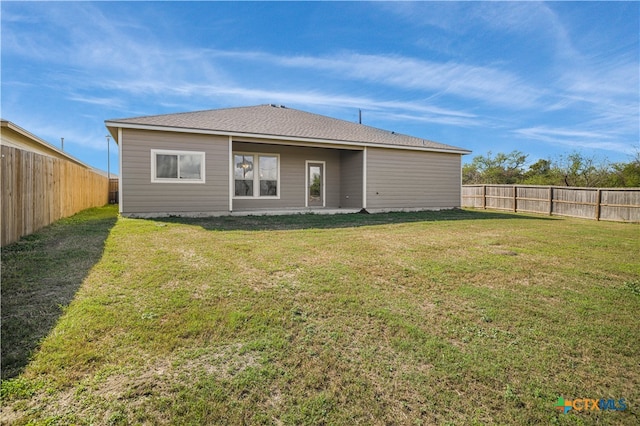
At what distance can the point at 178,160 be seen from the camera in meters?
10.5

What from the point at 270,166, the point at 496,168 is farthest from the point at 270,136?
the point at 496,168

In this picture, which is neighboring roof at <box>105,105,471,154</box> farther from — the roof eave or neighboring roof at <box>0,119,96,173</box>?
neighboring roof at <box>0,119,96,173</box>

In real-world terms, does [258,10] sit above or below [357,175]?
above

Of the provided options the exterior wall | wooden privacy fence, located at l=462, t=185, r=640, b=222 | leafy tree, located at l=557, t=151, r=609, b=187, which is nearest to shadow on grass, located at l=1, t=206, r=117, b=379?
the exterior wall

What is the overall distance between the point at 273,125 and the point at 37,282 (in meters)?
10.1

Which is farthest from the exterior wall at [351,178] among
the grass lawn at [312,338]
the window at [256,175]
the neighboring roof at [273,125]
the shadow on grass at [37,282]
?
the shadow on grass at [37,282]

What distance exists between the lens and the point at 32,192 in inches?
265

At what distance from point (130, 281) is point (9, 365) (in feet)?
5.54

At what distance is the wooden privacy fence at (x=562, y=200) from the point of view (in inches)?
500

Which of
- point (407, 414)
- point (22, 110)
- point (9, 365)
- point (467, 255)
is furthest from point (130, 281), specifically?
point (22, 110)

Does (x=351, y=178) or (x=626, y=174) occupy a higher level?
(x=626, y=174)

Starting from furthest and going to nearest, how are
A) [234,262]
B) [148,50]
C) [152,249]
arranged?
[148,50], [152,249], [234,262]

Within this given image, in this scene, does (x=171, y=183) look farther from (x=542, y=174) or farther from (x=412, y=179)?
(x=542, y=174)

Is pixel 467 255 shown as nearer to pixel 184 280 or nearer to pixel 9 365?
pixel 184 280
